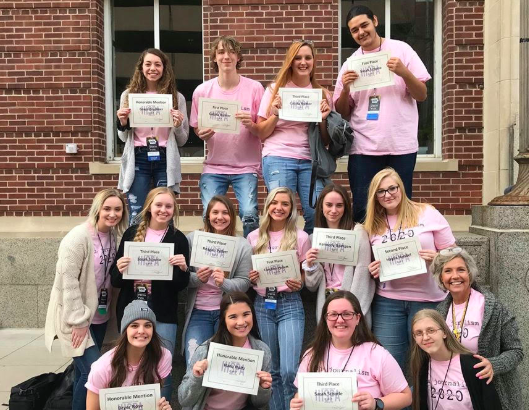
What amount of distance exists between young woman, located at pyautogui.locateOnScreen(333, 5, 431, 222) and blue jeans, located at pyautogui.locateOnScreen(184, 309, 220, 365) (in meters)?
1.34

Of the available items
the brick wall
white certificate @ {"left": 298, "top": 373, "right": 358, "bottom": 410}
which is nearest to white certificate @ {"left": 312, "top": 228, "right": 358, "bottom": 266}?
white certificate @ {"left": 298, "top": 373, "right": 358, "bottom": 410}

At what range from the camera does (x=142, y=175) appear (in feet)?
17.5

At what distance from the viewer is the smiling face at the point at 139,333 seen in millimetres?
4008

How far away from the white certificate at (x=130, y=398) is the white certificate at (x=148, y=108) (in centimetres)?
204

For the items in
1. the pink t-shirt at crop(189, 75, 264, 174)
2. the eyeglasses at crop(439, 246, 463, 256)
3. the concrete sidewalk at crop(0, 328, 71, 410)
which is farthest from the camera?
the concrete sidewalk at crop(0, 328, 71, 410)

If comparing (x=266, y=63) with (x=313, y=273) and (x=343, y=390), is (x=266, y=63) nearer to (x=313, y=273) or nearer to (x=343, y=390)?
(x=313, y=273)

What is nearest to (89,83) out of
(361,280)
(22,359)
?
(22,359)

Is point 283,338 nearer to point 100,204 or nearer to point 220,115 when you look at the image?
point 100,204

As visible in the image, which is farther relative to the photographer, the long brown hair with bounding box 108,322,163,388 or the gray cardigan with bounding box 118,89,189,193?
the gray cardigan with bounding box 118,89,189,193

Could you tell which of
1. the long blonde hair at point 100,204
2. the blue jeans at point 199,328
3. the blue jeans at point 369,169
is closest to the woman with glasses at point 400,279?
the blue jeans at point 369,169

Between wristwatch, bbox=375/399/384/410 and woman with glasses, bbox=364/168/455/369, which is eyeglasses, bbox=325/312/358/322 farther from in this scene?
woman with glasses, bbox=364/168/455/369

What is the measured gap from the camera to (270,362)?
4242 millimetres

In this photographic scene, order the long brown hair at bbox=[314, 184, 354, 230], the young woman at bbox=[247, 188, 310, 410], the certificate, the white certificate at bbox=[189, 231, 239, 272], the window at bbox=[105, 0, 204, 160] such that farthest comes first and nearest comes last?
the window at bbox=[105, 0, 204, 160], the certificate, the long brown hair at bbox=[314, 184, 354, 230], the white certificate at bbox=[189, 231, 239, 272], the young woman at bbox=[247, 188, 310, 410]

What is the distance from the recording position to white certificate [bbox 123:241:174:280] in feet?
14.7
